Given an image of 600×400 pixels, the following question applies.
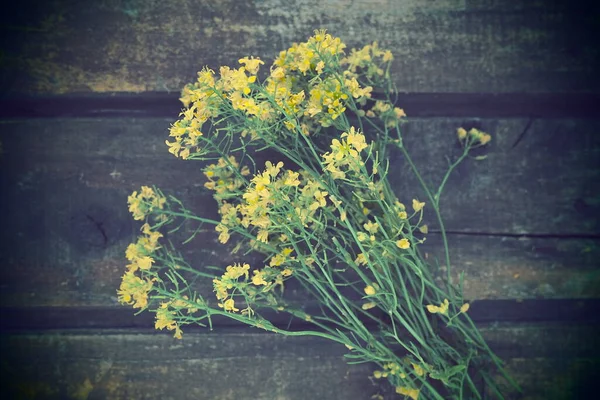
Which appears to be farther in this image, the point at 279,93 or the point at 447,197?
the point at 447,197

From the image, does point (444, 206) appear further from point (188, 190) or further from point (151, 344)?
point (151, 344)

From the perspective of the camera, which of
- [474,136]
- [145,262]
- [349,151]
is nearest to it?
[349,151]

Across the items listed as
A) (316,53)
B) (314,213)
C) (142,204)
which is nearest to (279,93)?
(316,53)

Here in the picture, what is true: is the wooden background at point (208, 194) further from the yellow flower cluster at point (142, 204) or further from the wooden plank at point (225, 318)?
the yellow flower cluster at point (142, 204)

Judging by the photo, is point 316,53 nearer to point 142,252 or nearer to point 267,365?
point 142,252

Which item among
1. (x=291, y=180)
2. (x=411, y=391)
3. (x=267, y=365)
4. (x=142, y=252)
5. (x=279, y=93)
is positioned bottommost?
(x=267, y=365)

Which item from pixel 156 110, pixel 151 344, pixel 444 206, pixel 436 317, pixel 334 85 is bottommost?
pixel 151 344

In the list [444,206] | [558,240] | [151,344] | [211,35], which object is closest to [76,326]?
[151,344]

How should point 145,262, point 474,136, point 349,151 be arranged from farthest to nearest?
point 474,136 → point 145,262 → point 349,151
